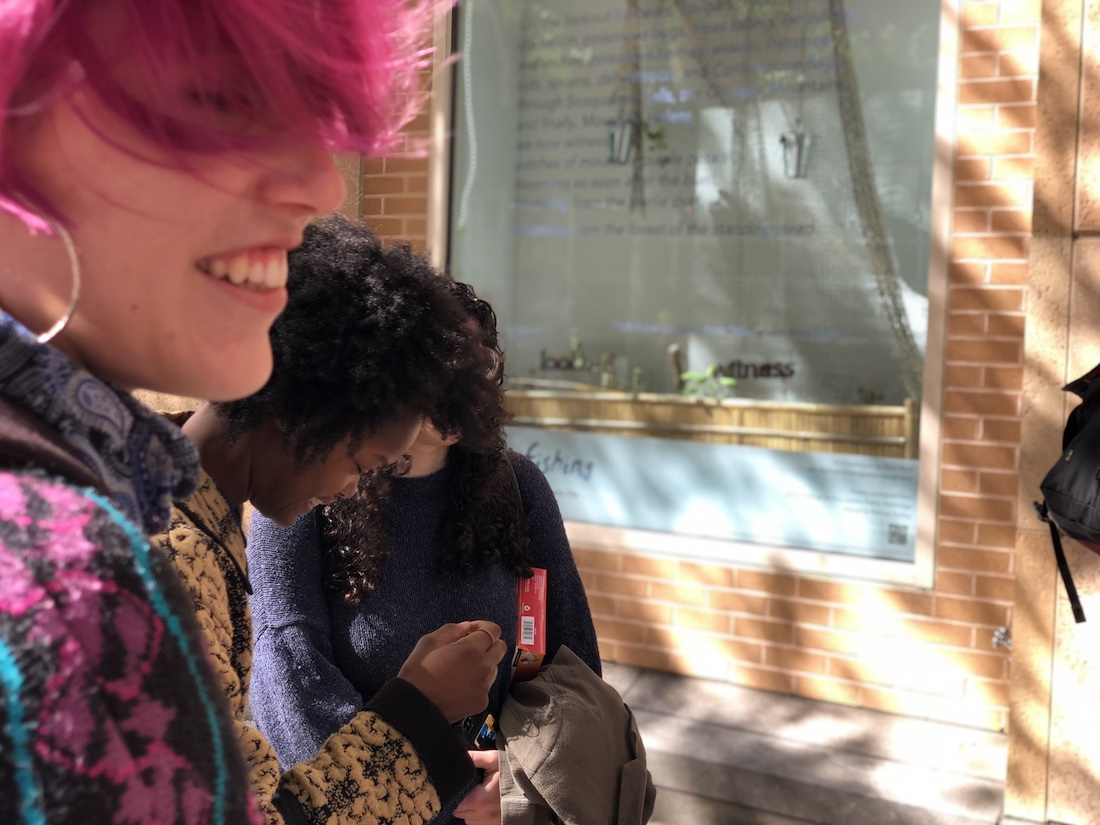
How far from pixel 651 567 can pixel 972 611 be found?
4.43 ft

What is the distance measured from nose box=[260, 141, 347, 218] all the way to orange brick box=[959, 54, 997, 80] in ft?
12.5

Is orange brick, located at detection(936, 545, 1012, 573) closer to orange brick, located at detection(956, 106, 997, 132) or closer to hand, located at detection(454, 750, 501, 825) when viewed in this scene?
orange brick, located at detection(956, 106, 997, 132)

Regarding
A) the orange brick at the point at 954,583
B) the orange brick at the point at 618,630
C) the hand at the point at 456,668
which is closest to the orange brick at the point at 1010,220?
the orange brick at the point at 954,583

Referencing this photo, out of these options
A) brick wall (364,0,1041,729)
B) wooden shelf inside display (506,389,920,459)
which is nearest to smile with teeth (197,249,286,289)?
brick wall (364,0,1041,729)

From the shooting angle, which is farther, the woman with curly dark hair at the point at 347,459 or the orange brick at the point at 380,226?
the orange brick at the point at 380,226

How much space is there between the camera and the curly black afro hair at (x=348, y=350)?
133 cm

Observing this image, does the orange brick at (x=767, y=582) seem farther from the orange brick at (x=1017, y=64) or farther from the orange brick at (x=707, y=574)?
the orange brick at (x=1017, y=64)

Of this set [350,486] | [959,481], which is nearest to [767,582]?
[959,481]

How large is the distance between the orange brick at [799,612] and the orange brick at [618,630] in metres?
0.62

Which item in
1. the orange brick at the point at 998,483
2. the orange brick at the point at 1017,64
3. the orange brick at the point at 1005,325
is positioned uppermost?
the orange brick at the point at 1017,64

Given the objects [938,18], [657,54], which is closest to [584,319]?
[657,54]

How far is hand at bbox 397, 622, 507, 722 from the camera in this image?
49.6 inches

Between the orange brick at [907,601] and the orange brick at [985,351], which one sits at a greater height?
the orange brick at [985,351]

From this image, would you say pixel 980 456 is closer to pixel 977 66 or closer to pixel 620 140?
pixel 977 66
